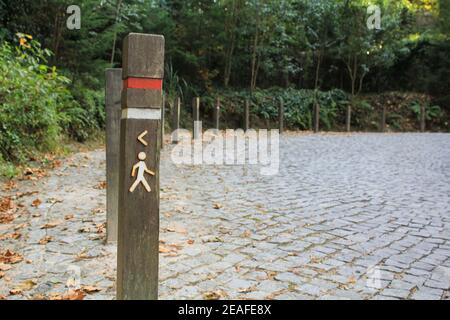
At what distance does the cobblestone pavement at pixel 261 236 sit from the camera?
2953 millimetres

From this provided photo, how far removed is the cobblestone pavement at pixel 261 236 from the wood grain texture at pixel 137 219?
637 mm

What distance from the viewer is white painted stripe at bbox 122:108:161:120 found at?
2121mm

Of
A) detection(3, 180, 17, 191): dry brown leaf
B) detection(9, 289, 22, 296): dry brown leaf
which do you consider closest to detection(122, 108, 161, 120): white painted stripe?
detection(9, 289, 22, 296): dry brown leaf

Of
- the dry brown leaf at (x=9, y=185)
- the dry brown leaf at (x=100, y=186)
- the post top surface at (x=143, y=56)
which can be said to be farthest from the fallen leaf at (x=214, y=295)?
the dry brown leaf at (x=9, y=185)

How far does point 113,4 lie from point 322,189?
9.90m

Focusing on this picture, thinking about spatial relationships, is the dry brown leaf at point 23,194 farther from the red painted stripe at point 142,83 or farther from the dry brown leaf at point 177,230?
the red painted stripe at point 142,83

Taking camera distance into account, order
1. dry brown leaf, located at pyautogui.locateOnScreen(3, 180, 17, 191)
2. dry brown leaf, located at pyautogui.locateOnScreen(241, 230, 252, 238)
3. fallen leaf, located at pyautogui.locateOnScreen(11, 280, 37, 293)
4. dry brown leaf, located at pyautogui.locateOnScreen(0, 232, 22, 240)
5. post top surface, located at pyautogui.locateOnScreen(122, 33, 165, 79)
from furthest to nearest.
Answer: dry brown leaf, located at pyautogui.locateOnScreen(3, 180, 17, 191)
dry brown leaf, located at pyautogui.locateOnScreen(241, 230, 252, 238)
dry brown leaf, located at pyautogui.locateOnScreen(0, 232, 22, 240)
fallen leaf, located at pyautogui.locateOnScreen(11, 280, 37, 293)
post top surface, located at pyautogui.locateOnScreen(122, 33, 165, 79)

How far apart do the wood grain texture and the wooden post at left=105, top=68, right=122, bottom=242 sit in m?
1.62

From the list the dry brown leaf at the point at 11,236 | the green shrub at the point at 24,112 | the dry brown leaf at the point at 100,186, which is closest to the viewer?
the dry brown leaf at the point at 11,236

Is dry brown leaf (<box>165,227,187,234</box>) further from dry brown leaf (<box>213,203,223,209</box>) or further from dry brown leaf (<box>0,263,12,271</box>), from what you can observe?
dry brown leaf (<box>0,263,12,271</box>)

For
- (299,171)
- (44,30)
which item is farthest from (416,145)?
(44,30)

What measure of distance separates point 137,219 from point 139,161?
11.4 inches

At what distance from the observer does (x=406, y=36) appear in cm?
2191

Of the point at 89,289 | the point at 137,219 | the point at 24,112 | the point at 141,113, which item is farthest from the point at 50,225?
the point at 24,112
